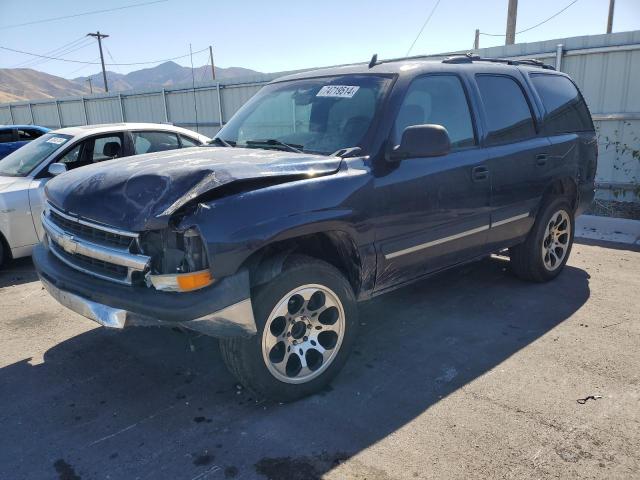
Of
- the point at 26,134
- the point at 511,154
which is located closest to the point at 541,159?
the point at 511,154

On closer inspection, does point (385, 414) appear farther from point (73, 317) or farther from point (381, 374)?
point (73, 317)

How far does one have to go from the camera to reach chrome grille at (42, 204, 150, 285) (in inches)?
109

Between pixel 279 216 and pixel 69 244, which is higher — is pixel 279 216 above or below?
above

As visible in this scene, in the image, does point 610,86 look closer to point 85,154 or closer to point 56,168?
point 85,154

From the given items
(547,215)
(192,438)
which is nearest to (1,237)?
(192,438)

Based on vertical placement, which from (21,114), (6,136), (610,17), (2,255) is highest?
(610,17)

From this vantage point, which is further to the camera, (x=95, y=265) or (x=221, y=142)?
(x=221, y=142)

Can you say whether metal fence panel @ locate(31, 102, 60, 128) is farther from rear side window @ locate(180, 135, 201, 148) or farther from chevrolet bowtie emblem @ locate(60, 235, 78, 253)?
chevrolet bowtie emblem @ locate(60, 235, 78, 253)

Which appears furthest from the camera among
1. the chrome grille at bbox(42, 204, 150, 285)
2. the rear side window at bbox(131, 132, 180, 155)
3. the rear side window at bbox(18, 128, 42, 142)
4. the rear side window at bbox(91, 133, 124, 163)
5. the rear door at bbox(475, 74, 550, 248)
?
the rear side window at bbox(18, 128, 42, 142)

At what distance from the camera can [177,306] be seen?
262 centimetres

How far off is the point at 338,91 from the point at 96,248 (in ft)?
6.59

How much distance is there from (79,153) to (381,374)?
4.76 meters

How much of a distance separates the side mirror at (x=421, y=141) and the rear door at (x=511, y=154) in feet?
3.22

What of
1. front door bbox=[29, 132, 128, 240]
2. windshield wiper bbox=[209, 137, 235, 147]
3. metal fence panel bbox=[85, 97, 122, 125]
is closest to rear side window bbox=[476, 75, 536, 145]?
windshield wiper bbox=[209, 137, 235, 147]
